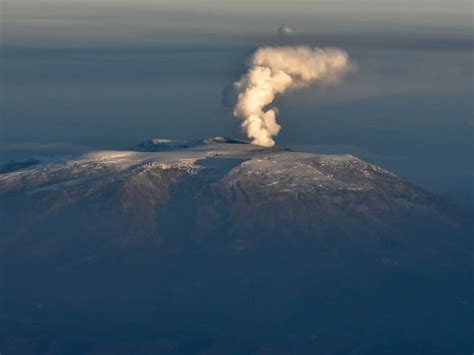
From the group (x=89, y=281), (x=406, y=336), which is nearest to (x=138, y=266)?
(x=89, y=281)

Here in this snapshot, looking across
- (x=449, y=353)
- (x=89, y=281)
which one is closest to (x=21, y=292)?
(x=89, y=281)

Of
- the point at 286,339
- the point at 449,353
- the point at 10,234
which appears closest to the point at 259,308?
the point at 286,339

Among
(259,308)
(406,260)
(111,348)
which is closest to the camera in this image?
(111,348)

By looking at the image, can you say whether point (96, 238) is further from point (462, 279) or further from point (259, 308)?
point (462, 279)

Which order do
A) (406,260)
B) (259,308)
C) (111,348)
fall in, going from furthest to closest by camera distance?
(406,260)
(259,308)
(111,348)

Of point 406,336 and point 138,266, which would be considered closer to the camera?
point 406,336

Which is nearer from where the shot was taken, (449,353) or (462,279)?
(449,353)

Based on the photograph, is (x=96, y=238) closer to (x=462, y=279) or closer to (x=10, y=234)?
(x=10, y=234)

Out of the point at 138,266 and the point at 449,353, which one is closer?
the point at 449,353
